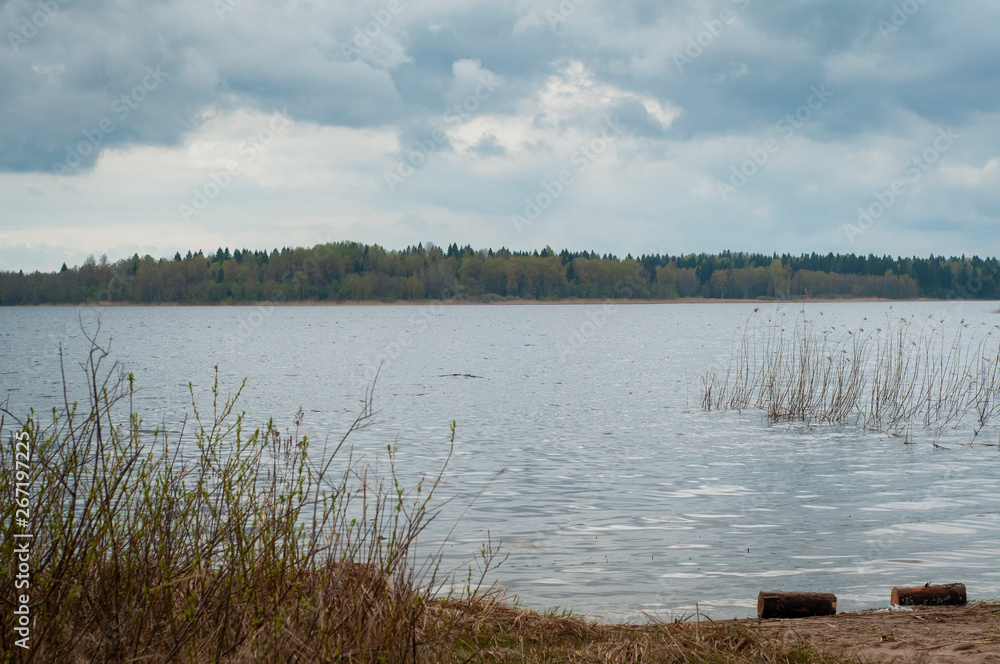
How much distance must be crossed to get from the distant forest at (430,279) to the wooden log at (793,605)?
506 feet

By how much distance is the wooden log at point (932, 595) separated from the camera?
7848mm

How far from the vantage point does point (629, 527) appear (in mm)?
11414

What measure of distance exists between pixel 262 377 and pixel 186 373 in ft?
14.2

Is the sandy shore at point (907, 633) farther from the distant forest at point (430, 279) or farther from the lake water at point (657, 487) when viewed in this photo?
the distant forest at point (430, 279)

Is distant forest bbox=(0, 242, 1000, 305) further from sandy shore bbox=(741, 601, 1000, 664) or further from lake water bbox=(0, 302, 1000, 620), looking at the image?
sandy shore bbox=(741, 601, 1000, 664)

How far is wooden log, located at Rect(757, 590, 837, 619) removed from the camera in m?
7.59

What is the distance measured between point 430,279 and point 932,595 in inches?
6440

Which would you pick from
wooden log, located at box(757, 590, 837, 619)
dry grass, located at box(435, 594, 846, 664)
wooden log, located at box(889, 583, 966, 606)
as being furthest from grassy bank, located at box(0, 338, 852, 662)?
wooden log, located at box(889, 583, 966, 606)

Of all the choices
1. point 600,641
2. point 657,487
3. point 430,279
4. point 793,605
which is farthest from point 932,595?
point 430,279

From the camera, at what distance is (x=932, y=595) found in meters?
7.96

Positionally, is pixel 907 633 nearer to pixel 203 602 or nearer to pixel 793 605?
pixel 793 605

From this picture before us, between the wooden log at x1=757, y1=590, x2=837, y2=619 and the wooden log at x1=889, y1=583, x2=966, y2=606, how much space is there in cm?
90

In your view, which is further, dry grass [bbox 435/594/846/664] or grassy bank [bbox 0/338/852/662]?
dry grass [bbox 435/594/846/664]

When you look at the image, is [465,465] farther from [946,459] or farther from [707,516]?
[946,459]
